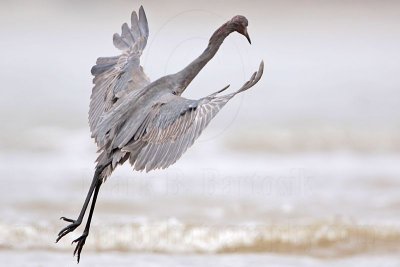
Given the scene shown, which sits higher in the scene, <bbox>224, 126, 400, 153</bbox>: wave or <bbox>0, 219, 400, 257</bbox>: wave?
<bbox>224, 126, 400, 153</bbox>: wave

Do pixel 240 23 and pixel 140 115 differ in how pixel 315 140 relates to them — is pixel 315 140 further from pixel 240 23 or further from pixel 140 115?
pixel 140 115

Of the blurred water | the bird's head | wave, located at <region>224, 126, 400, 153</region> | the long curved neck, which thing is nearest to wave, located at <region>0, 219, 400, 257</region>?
the blurred water

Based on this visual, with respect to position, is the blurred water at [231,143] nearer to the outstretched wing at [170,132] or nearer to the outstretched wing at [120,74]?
the outstretched wing at [120,74]

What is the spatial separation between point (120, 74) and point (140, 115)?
44.8 inches

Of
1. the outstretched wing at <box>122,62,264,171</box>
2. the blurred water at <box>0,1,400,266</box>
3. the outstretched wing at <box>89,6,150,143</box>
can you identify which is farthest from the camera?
the blurred water at <box>0,1,400,266</box>

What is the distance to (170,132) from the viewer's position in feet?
31.0

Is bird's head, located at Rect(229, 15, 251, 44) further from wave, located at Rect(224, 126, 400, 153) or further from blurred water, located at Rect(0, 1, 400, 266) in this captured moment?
wave, located at Rect(224, 126, 400, 153)

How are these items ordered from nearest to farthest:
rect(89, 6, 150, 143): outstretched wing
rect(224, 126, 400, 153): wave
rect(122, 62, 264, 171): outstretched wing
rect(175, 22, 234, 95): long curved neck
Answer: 1. rect(122, 62, 264, 171): outstretched wing
2. rect(175, 22, 234, 95): long curved neck
3. rect(89, 6, 150, 143): outstretched wing
4. rect(224, 126, 400, 153): wave

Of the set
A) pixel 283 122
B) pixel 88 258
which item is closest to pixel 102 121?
pixel 88 258

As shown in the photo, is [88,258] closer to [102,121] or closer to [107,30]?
[102,121]

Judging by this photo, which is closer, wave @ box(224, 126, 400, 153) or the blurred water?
the blurred water

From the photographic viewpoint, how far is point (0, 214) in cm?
1308

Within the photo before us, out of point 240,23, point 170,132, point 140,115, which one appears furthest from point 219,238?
point 170,132

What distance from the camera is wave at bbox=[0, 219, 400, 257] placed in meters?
12.1
